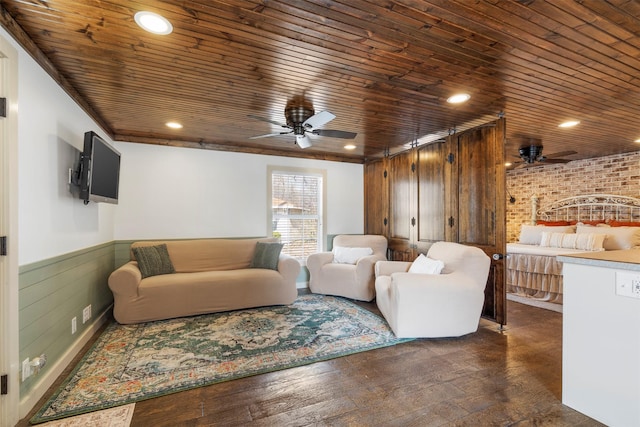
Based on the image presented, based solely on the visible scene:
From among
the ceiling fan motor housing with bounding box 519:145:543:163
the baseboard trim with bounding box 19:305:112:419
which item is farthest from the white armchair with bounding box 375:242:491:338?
the ceiling fan motor housing with bounding box 519:145:543:163

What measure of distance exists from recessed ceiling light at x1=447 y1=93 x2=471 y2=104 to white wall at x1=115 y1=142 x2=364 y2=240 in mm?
2788

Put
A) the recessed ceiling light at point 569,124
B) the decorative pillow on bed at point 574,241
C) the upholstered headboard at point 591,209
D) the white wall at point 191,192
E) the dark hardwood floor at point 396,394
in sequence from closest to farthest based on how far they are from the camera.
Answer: the dark hardwood floor at point 396,394 < the recessed ceiling light at point 569,124 < the white wall at point 191,192 < the decorative pillow on bed at point 574,241 < the upholstered headboard at point 591,209

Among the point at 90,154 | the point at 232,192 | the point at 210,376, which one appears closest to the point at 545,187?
the point at 232,192

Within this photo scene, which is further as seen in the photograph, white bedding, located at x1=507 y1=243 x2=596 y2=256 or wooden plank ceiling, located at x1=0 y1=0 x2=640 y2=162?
white bedding, located at x1=507 y1=243 x2=596 y2=256

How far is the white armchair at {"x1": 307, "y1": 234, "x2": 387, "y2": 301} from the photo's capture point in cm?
429

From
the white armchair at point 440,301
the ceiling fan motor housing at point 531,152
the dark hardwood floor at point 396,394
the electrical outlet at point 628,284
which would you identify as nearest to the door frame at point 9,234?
the dark hardwood floor at point 396,394

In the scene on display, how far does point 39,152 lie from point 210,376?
1997 millimetres

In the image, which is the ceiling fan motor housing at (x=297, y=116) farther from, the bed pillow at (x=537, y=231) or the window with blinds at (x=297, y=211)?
the bed pillow at (x=537, y=231)

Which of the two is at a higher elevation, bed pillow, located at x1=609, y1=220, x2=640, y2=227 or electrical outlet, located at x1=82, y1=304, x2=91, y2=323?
bed pillow, located at x1=609, y1=220, x2=640, y2=227

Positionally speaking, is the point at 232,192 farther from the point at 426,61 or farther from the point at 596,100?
the point at 596,100

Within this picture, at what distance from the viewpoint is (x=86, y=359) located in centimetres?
257

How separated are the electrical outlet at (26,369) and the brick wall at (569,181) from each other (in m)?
7.78

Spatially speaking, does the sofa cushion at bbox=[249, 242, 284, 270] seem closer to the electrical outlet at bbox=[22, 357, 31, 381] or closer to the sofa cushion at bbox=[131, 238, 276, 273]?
the sofa cushion at bbox=[131, 238, 276, 273]

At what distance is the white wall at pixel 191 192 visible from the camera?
13.9ft
